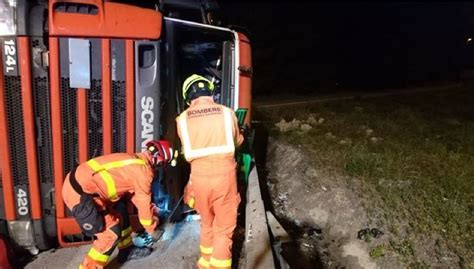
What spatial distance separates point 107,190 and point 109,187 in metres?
0.03

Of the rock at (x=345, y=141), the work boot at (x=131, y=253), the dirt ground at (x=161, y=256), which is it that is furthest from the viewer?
the rock at (x=345, y=141)

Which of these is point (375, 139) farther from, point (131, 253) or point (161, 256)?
point (131, 253)

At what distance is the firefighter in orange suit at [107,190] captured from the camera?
321cm

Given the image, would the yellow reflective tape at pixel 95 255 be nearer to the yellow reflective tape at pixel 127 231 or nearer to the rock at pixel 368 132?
the yellow reflective tape at pixel 127 231

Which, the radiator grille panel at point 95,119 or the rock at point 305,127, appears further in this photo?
the rock at point 305,127

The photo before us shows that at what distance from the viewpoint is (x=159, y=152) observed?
131 inches

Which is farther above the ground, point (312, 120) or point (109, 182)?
point (109, 182)

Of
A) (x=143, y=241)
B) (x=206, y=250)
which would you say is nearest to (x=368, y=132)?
(x=206, y=250)

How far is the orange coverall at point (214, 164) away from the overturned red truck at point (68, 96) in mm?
405

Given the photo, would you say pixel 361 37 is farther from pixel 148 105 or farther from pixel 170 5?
pixel 148 105

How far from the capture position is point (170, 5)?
15.4ft

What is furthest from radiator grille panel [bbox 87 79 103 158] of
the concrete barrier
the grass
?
the grass

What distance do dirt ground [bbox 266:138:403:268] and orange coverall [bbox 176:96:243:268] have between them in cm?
68

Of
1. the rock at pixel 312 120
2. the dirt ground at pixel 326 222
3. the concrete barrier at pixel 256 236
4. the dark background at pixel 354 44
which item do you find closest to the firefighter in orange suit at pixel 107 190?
the concrete barrier at pixel 256 236
